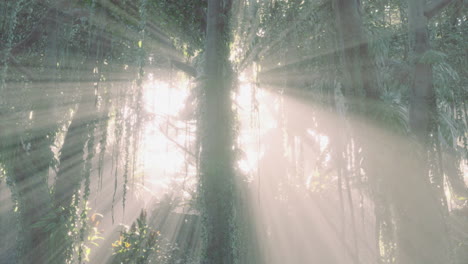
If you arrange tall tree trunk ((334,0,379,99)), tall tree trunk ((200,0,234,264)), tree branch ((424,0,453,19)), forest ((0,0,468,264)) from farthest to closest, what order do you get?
tree branch ((424,0,453,19))
tall tree trunk ((200,0,234,264))
forest ((0,0,468,264))
tall tree trunk ((334,0,379,99))

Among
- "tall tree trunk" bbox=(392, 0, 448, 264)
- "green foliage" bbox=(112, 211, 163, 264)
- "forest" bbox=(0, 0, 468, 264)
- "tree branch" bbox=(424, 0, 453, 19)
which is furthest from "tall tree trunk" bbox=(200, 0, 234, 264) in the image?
"tree branch" bbox=(424, 0, 453, 19)

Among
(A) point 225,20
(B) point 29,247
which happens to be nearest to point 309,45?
(A) point 225,20

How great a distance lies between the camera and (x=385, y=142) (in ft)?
10.9

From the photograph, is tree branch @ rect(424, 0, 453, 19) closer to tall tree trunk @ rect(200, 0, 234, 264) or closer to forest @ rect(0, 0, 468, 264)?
forest @ rect(0, 0, 468, 264)

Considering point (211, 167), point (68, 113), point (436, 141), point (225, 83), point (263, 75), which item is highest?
point (263, 75)

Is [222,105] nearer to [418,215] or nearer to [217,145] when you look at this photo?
[217,145]

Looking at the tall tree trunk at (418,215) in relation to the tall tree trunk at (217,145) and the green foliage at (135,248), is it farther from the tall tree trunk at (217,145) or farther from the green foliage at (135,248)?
the green foliage at (135,248)

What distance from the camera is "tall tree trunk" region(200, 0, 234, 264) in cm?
354

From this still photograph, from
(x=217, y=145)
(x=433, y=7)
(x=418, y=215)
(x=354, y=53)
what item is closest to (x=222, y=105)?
(x=217, y=145)

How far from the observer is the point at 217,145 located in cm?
375

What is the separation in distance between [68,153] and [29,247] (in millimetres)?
1442

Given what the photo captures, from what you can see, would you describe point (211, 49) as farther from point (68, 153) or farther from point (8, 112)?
point (8, 112)

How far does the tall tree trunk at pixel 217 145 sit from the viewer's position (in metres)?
3.54

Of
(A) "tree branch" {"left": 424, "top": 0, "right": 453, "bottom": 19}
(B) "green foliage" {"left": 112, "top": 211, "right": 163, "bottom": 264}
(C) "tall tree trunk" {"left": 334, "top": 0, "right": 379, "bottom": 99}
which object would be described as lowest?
(B) "green foliage" {"left": 112, "top": 211, "right": 163, "bottom": 264}
